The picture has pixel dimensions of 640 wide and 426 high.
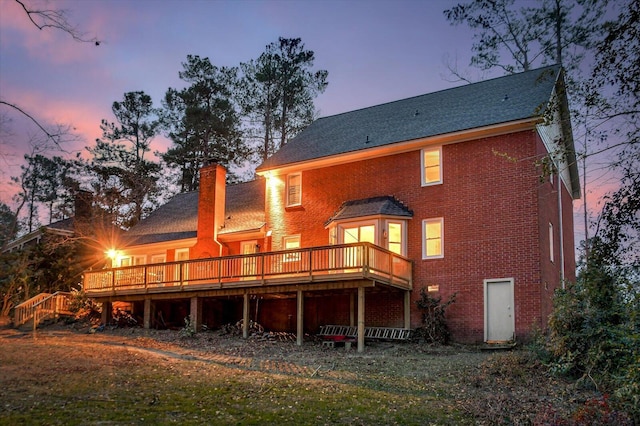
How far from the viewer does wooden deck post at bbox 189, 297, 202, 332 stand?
23.6 meters

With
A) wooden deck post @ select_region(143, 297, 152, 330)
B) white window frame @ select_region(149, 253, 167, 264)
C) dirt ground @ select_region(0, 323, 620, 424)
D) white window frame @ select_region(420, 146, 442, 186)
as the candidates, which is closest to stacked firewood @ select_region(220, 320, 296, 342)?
dirt ground @ select_region(0, 323, 620, 424)

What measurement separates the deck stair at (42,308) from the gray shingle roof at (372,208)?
1339 cm

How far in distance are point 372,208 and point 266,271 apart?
438 cm

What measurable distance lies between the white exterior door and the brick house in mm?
39

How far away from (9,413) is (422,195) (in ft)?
50.0

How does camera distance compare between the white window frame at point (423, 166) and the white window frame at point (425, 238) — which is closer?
the white window frame at point (425, 238)

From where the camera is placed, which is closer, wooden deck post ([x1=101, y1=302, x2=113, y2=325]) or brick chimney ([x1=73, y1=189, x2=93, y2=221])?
wooden deck post ([x1=101, y1=302, x2=113, y2=325])

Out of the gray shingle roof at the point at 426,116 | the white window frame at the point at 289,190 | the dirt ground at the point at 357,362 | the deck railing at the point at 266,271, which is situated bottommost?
the dirt ground at the point at 357,362

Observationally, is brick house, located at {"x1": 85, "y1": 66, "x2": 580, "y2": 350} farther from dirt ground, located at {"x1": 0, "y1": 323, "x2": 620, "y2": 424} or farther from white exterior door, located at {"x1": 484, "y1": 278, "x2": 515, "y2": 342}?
dirt ground, located at {"x1": 0, "y1": 323, "x2": 620, "y2": 424}

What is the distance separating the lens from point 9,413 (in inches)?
419

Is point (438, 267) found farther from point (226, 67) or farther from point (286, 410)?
point (226, 67)

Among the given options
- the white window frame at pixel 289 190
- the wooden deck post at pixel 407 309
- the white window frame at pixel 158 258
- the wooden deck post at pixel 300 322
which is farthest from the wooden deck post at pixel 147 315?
the wooden deck post at pixel 407 309

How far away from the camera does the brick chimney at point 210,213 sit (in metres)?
27.3

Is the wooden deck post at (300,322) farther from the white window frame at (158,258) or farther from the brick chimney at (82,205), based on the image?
the brick chimney at (82,205)
